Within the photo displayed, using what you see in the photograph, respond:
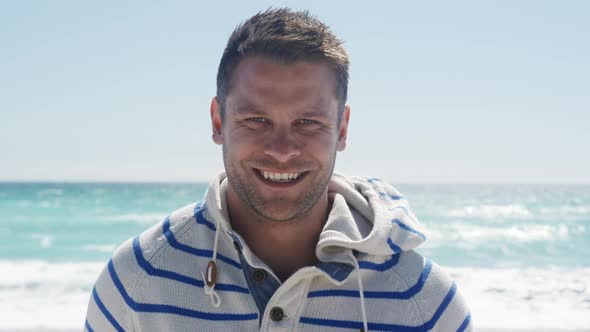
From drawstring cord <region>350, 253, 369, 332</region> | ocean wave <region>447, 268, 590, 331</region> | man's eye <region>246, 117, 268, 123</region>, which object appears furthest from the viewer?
ocean wave <region>447, 268, 590, 331</region>

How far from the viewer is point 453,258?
1347cm

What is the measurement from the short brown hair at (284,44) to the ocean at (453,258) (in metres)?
0.65

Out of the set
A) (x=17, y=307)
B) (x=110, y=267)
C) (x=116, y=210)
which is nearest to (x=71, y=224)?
(x=116, y=210)

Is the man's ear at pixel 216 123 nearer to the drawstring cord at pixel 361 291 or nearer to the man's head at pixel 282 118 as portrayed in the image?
the man's head at pixel 282 118

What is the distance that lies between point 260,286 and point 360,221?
18.3 inches

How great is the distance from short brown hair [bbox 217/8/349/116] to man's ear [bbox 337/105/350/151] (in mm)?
66

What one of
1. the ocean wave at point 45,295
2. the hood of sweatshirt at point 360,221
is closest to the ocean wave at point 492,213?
the ocean wave at point 45,295

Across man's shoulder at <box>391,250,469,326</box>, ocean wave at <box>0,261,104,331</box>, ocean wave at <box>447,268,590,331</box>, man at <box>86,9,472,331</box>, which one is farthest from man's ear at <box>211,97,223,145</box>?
ocean wave at <box>447,268,590,331</box>

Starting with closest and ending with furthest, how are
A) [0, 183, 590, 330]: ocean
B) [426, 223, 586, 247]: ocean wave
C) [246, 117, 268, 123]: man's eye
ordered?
[246, 117, 268, 123]: man's eye < [0, 183, 590, 330]: ocean < [426, 223, 586, 247]: ocean wave

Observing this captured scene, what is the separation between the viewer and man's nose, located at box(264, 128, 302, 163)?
1.89m

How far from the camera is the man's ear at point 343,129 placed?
6.98 ft

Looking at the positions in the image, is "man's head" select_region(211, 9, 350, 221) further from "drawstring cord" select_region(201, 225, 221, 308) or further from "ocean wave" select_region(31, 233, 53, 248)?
"ocean wave" select_region(31, 233, 53, 248)

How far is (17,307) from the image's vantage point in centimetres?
689

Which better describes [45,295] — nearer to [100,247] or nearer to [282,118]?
[282,118]
